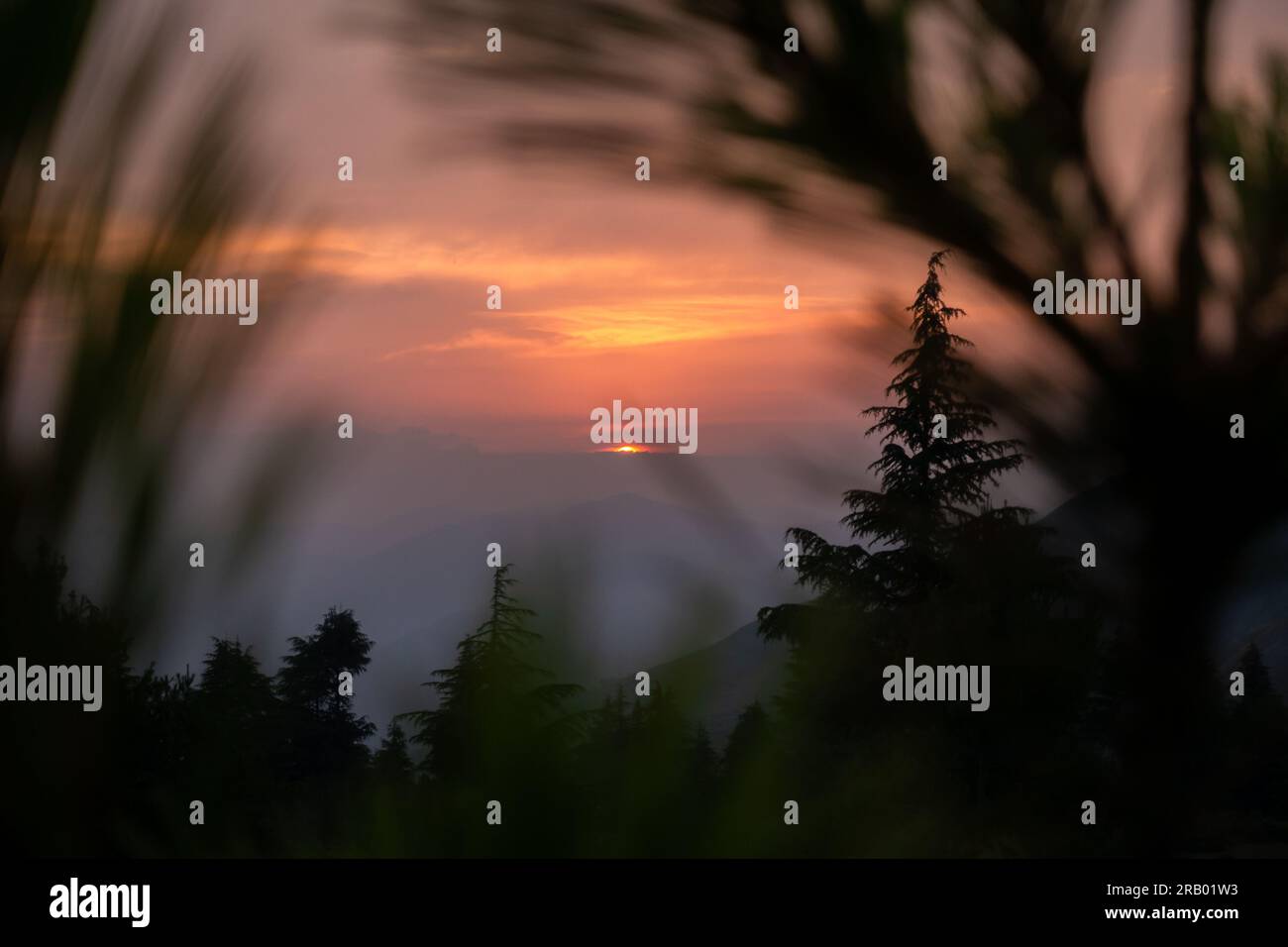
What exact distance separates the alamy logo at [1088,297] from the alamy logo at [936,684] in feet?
0.75

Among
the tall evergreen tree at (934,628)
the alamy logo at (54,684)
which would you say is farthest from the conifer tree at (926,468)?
the alamy logo at (54,684)

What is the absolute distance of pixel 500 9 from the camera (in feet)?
2.37

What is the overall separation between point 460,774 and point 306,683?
3.9 inches

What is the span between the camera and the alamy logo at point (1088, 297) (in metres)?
0.71

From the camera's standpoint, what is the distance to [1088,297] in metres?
0.72

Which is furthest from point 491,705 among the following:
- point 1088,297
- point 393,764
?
point 1088,297

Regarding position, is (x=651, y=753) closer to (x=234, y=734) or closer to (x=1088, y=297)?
(x=234, y=734)

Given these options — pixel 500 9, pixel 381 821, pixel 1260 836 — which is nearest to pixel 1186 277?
pixel 1260 836

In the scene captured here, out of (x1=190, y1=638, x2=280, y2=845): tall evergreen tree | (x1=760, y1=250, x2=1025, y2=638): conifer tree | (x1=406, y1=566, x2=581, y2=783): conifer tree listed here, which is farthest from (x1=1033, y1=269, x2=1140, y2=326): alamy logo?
(x1=190, y1=638, x2=280, y2=845): tall evergreen tree

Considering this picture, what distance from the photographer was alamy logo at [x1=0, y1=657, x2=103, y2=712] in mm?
587

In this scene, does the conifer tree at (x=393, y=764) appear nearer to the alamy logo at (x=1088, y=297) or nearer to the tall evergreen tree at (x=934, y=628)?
the tall evergreen tree at (x=934, y=628)
